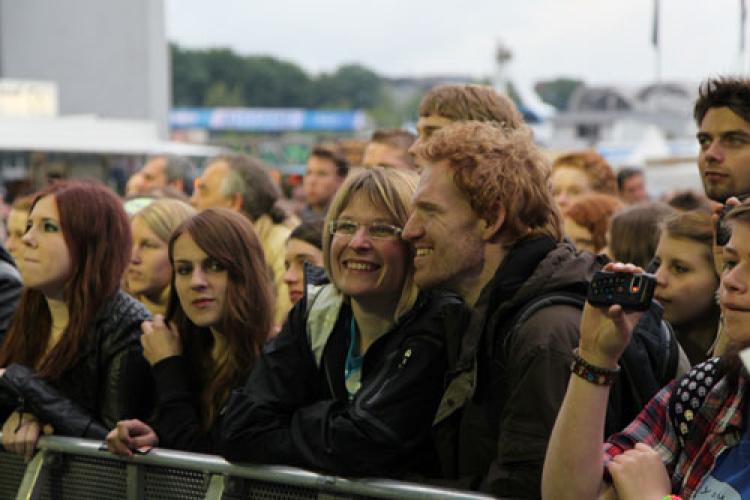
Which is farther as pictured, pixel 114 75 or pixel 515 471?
pixel 114 75

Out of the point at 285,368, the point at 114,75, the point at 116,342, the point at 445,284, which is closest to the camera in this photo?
the point at 445,284

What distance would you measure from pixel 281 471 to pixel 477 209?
0.96 m

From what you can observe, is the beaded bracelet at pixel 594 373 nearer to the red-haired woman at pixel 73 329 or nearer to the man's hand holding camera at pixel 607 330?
the man's hand holding camera at pixel 607 330

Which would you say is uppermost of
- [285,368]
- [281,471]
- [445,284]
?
[445,284]

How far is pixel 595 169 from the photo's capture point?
27.9 ft

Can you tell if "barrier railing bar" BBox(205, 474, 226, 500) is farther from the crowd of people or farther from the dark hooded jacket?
the dark hooded jacket

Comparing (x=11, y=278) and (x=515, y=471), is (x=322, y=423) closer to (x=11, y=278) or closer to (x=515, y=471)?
(x=515, y=471)

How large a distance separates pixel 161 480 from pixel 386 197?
116 centimetres

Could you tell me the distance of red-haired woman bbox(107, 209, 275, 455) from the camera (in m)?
4.78

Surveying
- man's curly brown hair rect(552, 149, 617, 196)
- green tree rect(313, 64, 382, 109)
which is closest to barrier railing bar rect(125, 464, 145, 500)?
man's curly brown hair rect(552, 149, 617, 196)

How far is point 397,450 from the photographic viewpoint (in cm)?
385

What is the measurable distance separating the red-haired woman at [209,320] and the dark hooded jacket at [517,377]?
→ 4.25ft

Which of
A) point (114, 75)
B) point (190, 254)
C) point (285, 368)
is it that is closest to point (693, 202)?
point (190, 254)

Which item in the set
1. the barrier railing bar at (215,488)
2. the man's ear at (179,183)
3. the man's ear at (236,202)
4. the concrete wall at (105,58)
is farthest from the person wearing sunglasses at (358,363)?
the concrete wall at (105,58)
